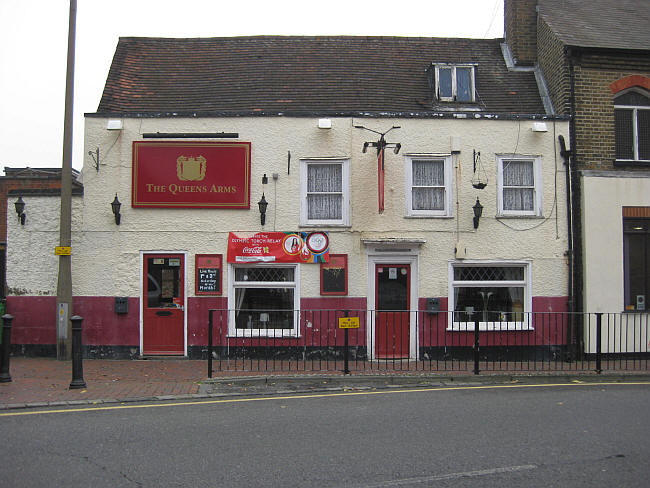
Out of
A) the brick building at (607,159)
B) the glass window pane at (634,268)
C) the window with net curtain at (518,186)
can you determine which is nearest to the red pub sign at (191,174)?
the window with net curtain at (518,186)

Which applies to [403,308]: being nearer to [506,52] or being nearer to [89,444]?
[506,52]

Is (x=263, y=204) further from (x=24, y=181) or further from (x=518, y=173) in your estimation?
(x=24, y=181)

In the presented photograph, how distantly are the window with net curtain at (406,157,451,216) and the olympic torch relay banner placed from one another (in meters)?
2.27

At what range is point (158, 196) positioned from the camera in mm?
14125

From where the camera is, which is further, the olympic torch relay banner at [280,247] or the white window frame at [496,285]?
the white window frame at [496,285]

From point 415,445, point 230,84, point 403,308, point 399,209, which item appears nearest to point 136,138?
point 230,84

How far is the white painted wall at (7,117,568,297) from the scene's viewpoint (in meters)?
14.1

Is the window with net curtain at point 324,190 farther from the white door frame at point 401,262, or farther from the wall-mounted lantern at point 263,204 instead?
the white door frame at point 401,262

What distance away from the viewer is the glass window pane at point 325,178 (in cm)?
1443

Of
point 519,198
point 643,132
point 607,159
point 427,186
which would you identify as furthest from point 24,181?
point 643,132

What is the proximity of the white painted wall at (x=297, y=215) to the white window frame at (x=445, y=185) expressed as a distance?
0.42ft

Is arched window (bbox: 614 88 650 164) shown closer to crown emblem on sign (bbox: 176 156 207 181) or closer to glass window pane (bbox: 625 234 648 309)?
glass window pane (bbox: 625 234 648 309)

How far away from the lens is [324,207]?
567 inches

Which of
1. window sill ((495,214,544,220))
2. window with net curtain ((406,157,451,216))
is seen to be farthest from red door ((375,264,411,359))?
window sill ((495,214,544,220))
